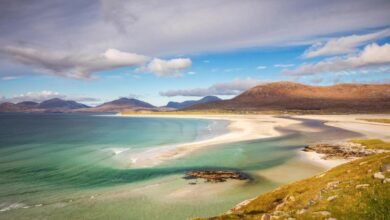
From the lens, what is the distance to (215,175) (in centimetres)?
4275

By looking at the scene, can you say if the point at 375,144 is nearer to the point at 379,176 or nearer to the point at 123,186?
the point at 379,176

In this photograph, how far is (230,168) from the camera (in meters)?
Result: 48.1

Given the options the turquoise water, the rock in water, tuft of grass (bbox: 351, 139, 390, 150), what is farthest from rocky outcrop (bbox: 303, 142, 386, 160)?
the rock in water

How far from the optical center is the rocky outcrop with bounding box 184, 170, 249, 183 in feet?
135

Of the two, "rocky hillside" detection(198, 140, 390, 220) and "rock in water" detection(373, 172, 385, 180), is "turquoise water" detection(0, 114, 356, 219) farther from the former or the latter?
"rock in water" detection(373, 172, 385, 180)

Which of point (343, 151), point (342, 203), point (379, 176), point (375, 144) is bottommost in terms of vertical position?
point (343, 151)

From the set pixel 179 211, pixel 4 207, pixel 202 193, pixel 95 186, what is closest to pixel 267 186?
pixel 202 193

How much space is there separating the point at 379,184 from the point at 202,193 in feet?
70.6

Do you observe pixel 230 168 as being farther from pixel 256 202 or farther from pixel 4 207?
pixel 4 207

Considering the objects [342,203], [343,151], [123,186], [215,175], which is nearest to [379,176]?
[342,203]

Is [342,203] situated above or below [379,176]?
below

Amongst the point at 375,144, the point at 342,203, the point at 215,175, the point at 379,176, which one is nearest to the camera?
the point at 342,203

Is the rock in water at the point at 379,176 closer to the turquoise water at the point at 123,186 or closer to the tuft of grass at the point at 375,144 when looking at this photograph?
the turquoise water at the point at 123,186

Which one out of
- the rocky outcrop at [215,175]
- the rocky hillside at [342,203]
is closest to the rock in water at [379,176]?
the rocky hillside at [342,203]
